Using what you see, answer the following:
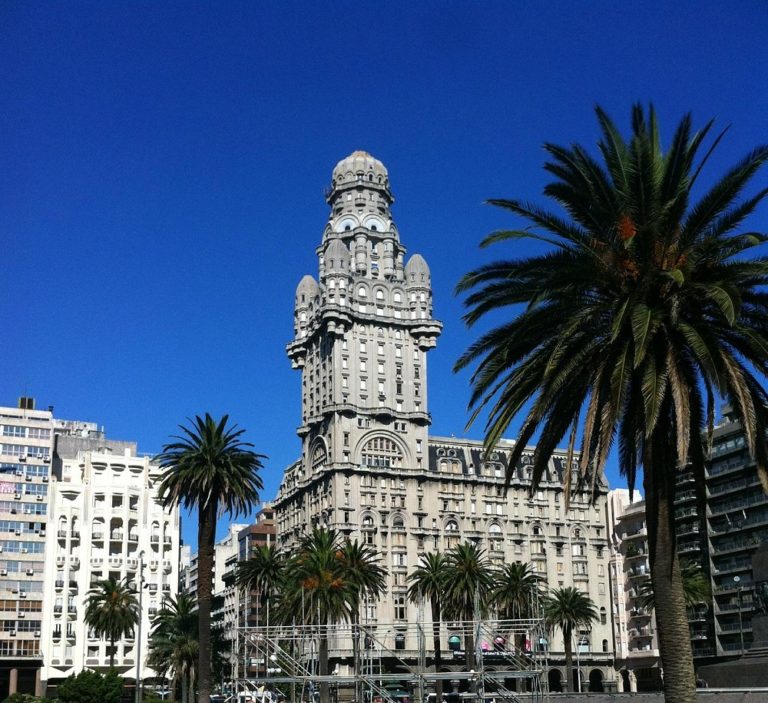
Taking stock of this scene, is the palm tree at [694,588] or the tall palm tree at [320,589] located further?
the palm tree at [694,588]

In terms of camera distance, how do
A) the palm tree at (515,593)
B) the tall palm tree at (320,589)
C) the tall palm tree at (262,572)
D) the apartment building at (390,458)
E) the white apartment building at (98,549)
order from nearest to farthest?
the tall palm tree at (320,589), the tall palm tree at (262,572), the palm tree at (515,593), the white apartment building at (98,549), the apartment building at (390,458)

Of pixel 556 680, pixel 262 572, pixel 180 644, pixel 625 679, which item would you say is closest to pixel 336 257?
pixel 262 572

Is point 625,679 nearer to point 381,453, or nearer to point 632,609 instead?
point 632,609

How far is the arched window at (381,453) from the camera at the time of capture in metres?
133

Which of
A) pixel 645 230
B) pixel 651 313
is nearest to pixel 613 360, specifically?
pixel 651 313

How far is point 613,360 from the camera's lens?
2762cm

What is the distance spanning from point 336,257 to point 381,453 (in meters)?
26.9

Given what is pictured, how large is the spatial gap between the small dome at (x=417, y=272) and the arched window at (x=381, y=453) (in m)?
23.3

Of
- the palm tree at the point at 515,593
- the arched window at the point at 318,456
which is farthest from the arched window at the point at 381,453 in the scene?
the palm tree at the point at 515,593

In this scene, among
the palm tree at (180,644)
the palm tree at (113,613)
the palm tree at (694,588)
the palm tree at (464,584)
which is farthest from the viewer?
the palm tree at (694,588)

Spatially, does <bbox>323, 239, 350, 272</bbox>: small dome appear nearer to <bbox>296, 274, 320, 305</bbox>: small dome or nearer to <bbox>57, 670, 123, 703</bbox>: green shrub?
<bbox>296, 274, 320, 305</bbox>: small dome

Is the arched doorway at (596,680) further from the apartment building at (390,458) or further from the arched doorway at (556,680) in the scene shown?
the arched doorway at (556,680)

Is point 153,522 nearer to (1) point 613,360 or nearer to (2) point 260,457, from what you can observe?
(2) point 260,457

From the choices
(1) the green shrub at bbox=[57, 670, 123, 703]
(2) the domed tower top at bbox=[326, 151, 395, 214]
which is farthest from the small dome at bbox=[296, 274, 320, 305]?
(1) the green shrub at bbox=[57, 670, 123, 703]
